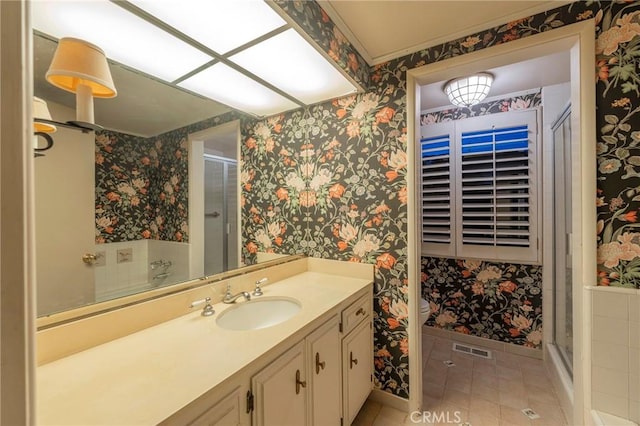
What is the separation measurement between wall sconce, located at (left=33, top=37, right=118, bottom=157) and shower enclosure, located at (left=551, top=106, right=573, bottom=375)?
2614 mm

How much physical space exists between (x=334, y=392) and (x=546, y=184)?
230cm

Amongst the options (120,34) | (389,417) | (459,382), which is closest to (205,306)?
(120,34)

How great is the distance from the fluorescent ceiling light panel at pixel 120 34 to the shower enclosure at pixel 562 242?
93.9 inches

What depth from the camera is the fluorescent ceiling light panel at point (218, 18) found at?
99 centimetres

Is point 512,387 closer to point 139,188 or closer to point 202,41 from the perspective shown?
point 139,188

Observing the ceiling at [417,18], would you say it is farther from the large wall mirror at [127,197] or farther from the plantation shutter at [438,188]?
the plantation shutter at [438,188]

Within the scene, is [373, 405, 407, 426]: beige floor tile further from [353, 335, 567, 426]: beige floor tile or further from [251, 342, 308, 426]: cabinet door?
[251, 342, 308, 426]: cabinet door

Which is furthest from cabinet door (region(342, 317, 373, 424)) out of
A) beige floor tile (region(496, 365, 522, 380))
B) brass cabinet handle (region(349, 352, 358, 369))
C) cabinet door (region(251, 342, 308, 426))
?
beige floor tile (region(496, 365, 522, 380))

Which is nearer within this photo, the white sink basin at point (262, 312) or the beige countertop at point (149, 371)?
the beige countertop at point (149, 371)

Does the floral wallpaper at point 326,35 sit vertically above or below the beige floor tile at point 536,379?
above

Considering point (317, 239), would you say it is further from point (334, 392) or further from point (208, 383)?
point (208, 383)

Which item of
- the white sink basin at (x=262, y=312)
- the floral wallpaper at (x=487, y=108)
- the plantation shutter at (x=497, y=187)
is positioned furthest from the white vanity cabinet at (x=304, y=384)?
the floral wallpaper at (x=487, y=108)

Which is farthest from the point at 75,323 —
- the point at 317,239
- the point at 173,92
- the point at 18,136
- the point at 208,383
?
the point at 317,239

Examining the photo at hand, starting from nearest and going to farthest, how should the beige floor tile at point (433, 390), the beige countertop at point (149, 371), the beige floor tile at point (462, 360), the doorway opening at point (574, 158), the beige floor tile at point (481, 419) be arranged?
the beige countertop at point (149, 371)
the doorway opening at point (574, 158)
the beige floor tile at point (481, 419)
the beige floor tile at point (433, 390)
the beige floor tile at point (462, 360)
